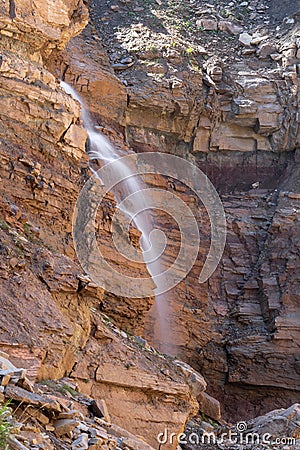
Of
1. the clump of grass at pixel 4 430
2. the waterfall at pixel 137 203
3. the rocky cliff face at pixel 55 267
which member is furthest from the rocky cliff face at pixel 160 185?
the clump of grass at pixel 4 430

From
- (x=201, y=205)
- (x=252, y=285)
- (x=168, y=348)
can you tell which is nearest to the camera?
(x=168, y=348)

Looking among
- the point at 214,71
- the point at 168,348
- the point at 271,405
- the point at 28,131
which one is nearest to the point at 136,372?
the point at 28,131

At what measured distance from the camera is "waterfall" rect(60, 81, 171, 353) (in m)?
23.0

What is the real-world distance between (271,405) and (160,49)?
14995 mm

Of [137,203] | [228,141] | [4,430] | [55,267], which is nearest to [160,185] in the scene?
[137,203]

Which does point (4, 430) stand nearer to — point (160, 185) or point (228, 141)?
point (160, 185)

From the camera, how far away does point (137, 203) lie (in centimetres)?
2458

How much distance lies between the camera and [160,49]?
93.9 ft

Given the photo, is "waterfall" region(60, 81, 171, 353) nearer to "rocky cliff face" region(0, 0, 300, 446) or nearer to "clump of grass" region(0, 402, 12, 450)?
"rocky cliff face" region(0, 0, 300, 446)

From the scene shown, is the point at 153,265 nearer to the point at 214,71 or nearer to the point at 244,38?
the point at 214,71

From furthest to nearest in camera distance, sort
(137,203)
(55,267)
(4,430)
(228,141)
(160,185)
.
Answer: (228,141) < (160,185) < (137,203) < (55,267) < (4,430)

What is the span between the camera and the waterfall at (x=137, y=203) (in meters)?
23.0

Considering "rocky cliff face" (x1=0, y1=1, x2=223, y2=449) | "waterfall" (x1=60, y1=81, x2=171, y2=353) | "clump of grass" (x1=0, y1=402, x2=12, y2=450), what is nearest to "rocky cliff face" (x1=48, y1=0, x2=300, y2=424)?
"waterfall" (x1=60, y1=81, x2=171, y2=353)

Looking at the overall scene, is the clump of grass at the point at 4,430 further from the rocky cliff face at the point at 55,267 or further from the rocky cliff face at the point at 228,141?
the rocky cliff face at the point at 228,141
